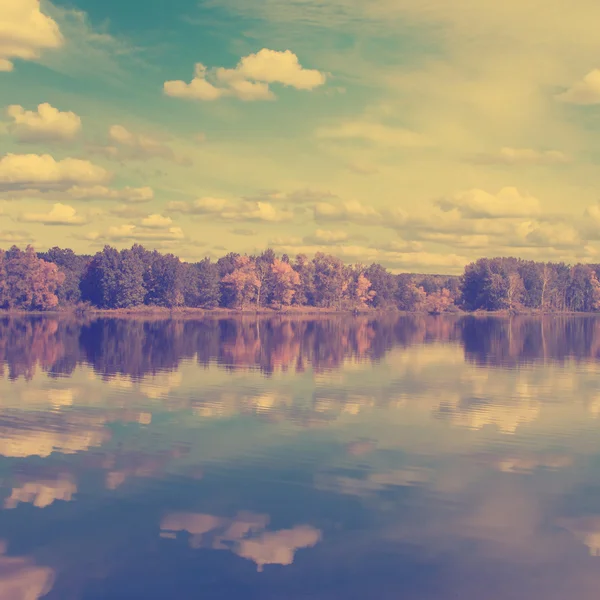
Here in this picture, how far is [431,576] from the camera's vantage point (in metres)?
17.5

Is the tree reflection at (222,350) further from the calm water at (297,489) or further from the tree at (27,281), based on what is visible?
the tree at (27,281)

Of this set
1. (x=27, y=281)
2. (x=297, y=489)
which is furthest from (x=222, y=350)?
(x=27, y=281)

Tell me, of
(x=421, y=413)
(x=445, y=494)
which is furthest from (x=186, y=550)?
(x=421, y=413)

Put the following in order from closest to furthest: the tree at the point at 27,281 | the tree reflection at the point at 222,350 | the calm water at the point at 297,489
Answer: the calm water at the point at 297,489
the tree reflection at the point at 222,350
the tree at the point at 27,281

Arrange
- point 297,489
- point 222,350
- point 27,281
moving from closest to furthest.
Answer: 1. point 297,489
2. point 222,350
3. point 27,281

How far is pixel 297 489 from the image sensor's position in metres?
24.1

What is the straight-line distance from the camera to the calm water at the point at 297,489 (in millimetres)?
17359

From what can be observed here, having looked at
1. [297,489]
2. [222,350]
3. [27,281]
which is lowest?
[297,489]

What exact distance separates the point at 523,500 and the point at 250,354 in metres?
50.9

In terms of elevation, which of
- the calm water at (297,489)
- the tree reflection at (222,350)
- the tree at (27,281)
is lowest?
the calm water at (297,489)

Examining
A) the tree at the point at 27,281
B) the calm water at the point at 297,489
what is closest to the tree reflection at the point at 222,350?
the calm water at the point at 297,489

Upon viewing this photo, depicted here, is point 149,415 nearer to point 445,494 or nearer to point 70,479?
point 70,479

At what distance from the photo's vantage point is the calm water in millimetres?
17359

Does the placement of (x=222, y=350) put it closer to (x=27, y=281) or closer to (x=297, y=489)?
(x=297, y=489)
